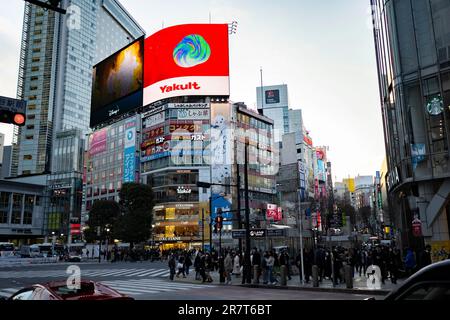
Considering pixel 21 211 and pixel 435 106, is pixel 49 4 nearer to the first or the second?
pixel 435 106

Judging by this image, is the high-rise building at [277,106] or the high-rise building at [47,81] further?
the high-rise building at [277,106]

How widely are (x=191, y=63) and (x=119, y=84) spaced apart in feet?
72.6

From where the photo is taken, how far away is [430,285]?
94.5 inches

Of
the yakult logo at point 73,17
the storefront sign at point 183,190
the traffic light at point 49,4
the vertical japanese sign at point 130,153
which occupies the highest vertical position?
the vertical japanese sign at point 130,153

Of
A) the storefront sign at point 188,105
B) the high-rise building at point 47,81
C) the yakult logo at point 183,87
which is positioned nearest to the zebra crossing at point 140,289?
the yakult logo at point 183,87

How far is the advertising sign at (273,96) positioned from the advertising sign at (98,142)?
78.9 meters

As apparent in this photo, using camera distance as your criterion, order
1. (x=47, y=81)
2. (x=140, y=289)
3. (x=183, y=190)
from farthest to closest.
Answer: (x=47, y=81), (x=183, y=190), (x=140, y=289)

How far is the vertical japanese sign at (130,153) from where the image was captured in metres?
86.4

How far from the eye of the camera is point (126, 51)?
92188 mm

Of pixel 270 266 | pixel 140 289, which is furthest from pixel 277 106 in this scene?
pixel 140 289

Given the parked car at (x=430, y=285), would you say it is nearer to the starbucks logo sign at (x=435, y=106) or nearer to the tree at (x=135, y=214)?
the starbucks logo sign at (x=435, y=106)

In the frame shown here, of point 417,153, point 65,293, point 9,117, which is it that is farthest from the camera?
point 417,153
